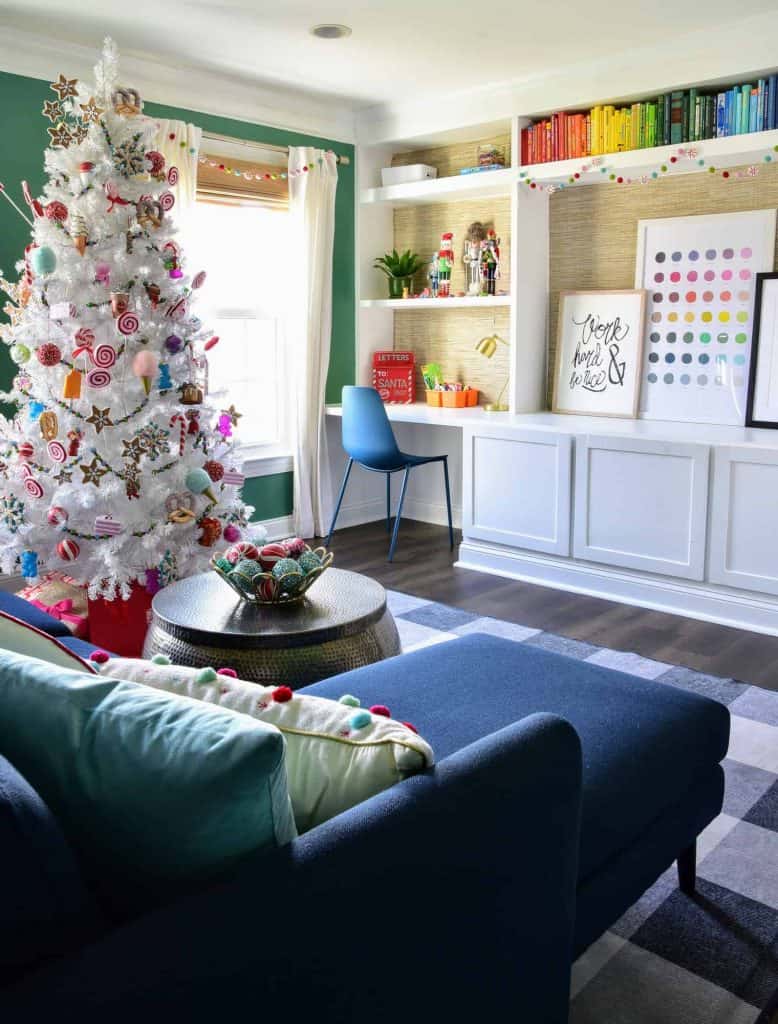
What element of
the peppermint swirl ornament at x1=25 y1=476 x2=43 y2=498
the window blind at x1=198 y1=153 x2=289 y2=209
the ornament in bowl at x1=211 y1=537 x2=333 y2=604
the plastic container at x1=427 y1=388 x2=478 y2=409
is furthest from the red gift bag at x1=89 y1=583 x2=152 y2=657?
the plastic container at x1=427 y1=388 x2=478 y2=409

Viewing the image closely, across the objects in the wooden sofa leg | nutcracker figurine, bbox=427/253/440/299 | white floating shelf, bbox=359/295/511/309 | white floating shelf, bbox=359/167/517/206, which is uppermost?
white floating shelf, bbox=359/167/517/206

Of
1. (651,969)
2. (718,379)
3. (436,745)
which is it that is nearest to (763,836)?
(651,969)

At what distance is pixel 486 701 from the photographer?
1871mm

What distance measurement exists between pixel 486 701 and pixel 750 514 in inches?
87.2

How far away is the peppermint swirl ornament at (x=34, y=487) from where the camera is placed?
11.2 ft

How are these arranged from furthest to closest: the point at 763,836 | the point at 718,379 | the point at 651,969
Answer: the point at 718,379
the point at 763,836
the point at 651,969

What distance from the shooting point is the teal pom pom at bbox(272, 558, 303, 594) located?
7.66ft

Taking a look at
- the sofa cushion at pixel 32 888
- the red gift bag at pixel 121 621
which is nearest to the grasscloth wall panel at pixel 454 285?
the red gift bag at pixel 121 621

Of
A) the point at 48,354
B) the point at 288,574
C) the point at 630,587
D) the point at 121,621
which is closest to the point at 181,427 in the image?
the point at 48,354

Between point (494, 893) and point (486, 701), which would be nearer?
point (494, 893)

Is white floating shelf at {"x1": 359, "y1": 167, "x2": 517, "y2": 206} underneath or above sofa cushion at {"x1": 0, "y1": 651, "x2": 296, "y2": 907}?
above

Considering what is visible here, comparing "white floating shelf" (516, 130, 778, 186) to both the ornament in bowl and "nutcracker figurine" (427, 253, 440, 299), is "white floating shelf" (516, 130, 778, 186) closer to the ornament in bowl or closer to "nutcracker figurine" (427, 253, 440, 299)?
"nutcracker figurine" (427, 253, 440, 299)

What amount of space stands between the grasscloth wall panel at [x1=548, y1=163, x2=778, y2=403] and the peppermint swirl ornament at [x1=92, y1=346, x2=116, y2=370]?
247 centimetres

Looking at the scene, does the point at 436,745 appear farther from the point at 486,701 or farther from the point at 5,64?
the point at 5,64
